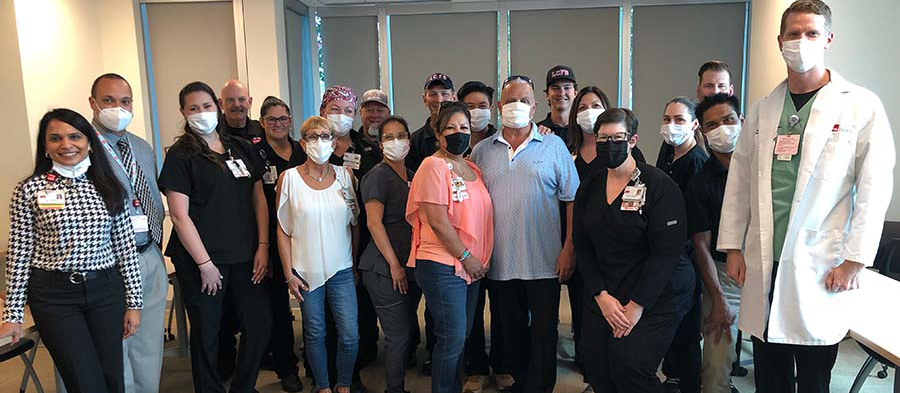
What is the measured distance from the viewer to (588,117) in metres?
2.75

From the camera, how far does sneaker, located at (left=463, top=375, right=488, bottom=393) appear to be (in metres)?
3.01

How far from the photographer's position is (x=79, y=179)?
2.12m

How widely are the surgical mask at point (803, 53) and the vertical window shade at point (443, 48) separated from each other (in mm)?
4222

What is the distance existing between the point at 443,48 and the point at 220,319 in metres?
4.14

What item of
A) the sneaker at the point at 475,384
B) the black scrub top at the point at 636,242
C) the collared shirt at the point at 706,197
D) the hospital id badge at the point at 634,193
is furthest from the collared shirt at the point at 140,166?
the collared shirt at the point at 706,197

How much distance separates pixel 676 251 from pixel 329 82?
490 cm

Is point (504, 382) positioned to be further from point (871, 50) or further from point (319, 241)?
point (871, 50)

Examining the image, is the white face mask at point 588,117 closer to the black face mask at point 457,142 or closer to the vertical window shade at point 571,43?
the black face mask at point 457,142

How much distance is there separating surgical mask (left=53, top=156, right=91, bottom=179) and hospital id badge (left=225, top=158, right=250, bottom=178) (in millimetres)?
589

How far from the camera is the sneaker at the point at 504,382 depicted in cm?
301

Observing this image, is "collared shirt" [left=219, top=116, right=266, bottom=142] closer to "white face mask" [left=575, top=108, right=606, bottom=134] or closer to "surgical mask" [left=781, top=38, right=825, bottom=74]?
"white face mask" [left=575, top=108, right=606, bottom=134]

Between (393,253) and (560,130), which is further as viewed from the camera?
(560,130)

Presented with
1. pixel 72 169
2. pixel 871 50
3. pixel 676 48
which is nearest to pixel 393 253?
pixel 72 169

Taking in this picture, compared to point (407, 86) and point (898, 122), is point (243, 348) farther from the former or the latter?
point (898, 122)
